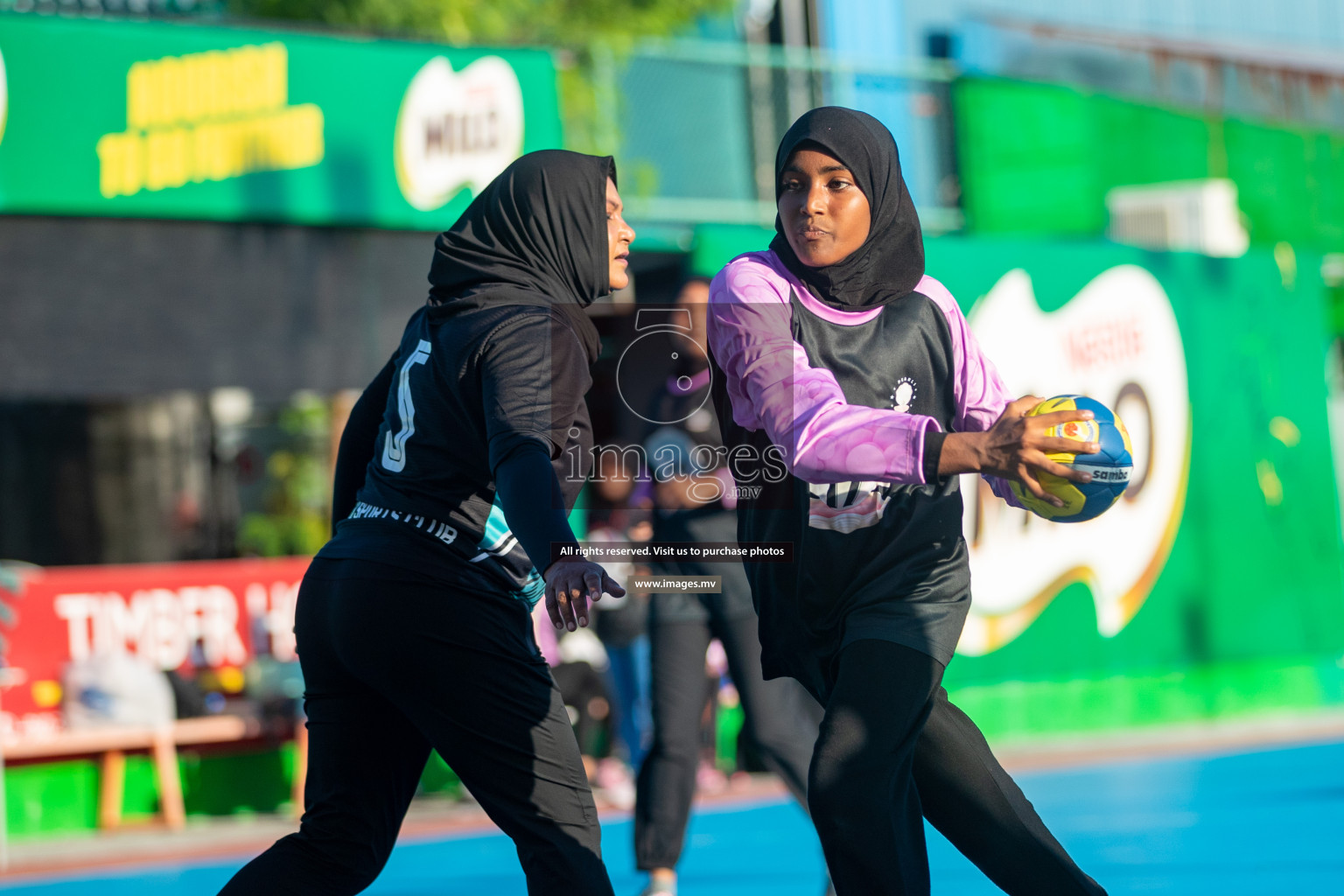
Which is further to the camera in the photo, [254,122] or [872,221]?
[254,122]

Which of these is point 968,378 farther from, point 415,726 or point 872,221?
point 415,726

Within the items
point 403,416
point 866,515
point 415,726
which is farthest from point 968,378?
point 415,726

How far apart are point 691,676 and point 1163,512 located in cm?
643

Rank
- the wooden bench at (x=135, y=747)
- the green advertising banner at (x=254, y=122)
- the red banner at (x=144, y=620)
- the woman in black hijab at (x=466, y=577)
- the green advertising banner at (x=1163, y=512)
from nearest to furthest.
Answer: the woman in black hijab at (x=466, y=577) < the wooden bench at (x=135, y=747) < the red banner at (x=144, y=620) < the green advertising banner at (x=254, y=122) < the green advertising banner at (x=1163, y=512)

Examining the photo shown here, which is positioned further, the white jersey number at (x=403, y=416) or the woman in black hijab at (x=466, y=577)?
the white jersey number at (x=403, y=416)

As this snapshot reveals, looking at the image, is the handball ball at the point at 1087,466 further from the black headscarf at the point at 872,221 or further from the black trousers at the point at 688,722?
the black trousers at the point at 688,722

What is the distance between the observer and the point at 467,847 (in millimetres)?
7621

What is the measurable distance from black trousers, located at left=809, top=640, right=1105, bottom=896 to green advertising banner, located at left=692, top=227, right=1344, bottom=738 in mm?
5981

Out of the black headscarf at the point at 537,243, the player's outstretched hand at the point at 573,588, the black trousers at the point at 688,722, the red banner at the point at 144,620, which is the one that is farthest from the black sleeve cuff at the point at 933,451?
the red banner at the point at 144,620

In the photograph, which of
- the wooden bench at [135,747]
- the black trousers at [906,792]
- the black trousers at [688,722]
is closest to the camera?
the black trousers at [906,792]

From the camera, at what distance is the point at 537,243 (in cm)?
338

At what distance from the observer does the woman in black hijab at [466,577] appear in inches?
127

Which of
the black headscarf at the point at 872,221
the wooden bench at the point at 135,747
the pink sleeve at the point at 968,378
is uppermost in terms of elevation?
the black headscarf at the point at 872,221

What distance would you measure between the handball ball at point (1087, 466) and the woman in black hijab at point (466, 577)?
888 millimetres
